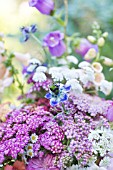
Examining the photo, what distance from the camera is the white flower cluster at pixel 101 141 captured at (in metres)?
0.85

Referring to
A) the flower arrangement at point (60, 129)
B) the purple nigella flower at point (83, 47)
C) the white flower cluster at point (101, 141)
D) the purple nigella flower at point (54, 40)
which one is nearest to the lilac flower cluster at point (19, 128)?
the flower arrangement at point (60, 129)

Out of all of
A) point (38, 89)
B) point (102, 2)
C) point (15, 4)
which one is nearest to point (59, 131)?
point (38, 89)

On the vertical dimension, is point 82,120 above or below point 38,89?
below

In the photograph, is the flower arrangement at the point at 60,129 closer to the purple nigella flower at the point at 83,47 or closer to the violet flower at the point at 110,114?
the violet flower at the point at 110,114

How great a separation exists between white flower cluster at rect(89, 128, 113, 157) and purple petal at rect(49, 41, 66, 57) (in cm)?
32

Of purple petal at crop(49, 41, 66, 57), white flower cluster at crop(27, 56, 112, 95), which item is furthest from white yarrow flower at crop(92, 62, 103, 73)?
purple petal at crop(49, 41, 66, 57)

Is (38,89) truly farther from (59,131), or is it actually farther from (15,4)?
(15,4)

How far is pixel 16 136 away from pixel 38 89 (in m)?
0.18

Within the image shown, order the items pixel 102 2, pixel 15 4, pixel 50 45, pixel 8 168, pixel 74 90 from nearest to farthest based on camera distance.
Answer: pixel 8 168, pixel 74 90, pixel 50 45, pixel 102 2, pixel 15 4

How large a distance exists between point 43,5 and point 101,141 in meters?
0.42

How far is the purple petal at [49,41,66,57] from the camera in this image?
1126 mm

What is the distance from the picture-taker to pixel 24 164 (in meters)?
0.86

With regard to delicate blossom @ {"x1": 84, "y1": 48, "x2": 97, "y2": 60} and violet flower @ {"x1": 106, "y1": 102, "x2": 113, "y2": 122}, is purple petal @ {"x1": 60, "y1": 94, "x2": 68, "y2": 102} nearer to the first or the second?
violet flower @ {"x1": 106, "y1": 102, "x2": 113, "y2": 122}

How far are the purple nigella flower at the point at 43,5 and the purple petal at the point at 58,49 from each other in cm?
9
